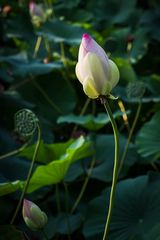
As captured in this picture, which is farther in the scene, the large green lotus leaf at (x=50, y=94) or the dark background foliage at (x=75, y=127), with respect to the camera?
the large green lotus leaf at (x=50, y=94)

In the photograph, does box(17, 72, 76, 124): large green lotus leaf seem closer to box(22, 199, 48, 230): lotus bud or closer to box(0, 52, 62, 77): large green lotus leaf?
box(0, 52, 62, 77): large green lotus leaf

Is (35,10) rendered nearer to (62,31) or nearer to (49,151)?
(62,31)

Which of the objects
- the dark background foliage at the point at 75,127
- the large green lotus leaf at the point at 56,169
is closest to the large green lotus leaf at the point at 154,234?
the dark background foliage at the point at 75,127

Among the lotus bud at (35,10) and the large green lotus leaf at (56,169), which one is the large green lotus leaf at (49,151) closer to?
the large green lotus leaf at (56,169)

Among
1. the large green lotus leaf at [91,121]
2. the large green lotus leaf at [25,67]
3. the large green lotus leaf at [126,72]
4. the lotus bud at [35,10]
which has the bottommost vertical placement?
the large green lotus leaf at [126,72]

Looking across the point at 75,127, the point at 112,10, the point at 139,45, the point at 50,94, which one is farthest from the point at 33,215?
the point at 112,10

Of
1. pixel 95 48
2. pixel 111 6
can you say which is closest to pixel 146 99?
pixel 95 48

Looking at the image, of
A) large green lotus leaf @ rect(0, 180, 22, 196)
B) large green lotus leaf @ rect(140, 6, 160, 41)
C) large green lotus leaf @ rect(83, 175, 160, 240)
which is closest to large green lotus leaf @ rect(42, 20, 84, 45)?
large green lotus leaf @ rect(140, 6, 160, 41)
